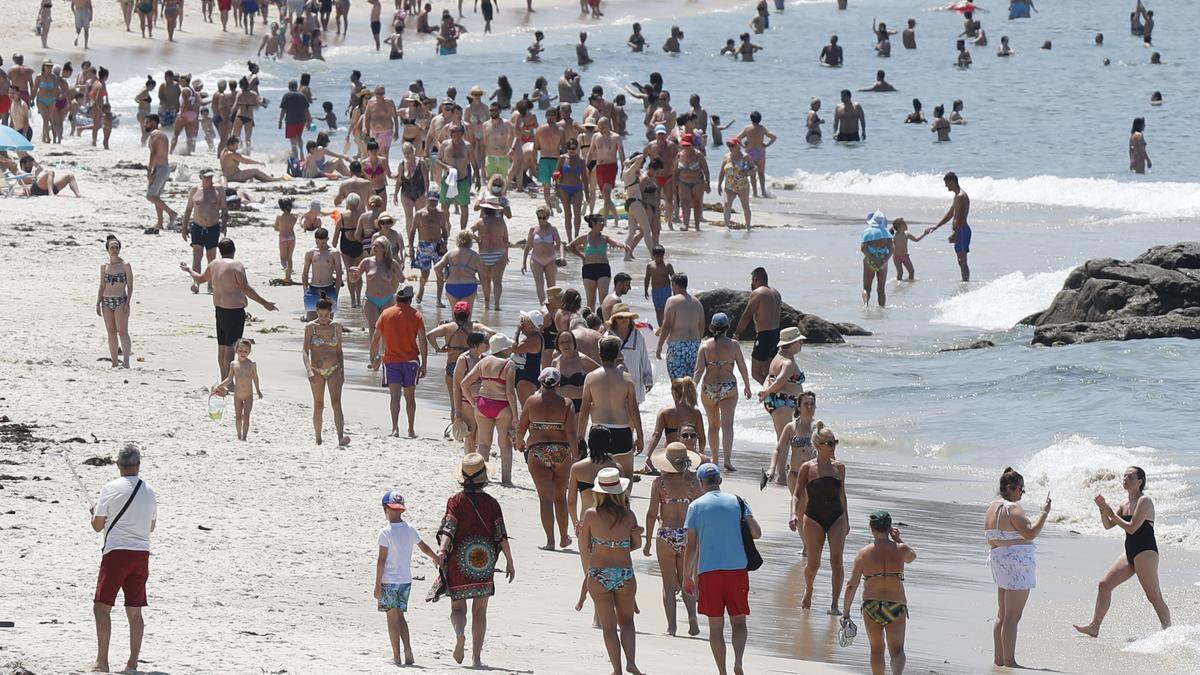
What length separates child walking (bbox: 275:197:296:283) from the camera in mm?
20594

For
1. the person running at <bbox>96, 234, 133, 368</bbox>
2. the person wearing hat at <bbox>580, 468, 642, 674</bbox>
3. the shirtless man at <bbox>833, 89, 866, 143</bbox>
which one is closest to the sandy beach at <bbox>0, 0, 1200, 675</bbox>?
the person wearing hat at <bbox>580, 468, 642, 674</bbox>

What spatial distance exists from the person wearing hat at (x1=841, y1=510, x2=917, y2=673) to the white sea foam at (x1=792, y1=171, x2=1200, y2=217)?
81.8 feet

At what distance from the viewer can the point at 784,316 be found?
1872 cm

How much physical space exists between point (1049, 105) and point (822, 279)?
24889 millimetres

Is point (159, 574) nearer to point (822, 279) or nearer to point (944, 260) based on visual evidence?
point (822, 279)

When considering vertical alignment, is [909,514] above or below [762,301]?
below

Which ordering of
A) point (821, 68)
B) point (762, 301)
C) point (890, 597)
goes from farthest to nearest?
1. point (821, 68)
2. point (762, 301)
3. point (890, 597)

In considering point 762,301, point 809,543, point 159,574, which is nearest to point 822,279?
point 762,301

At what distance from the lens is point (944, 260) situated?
996 inches

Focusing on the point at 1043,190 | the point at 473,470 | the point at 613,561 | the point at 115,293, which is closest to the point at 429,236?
the point at 115,293

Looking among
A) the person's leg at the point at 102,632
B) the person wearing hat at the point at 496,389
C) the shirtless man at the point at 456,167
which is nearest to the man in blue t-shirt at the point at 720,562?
the person's leg at the point at 102,632

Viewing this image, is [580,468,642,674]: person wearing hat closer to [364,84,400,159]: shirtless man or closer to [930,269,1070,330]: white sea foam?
[930,269,1070,330]: white sea foam

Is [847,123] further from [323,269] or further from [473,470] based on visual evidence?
[473,470]

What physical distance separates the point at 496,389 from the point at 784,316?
6.92 meters
